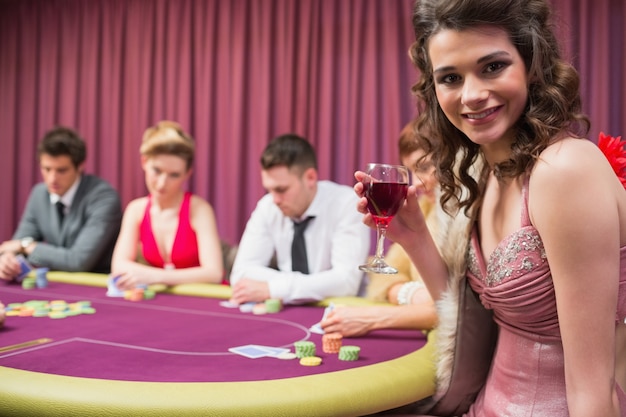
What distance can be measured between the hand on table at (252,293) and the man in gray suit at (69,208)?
1.31m

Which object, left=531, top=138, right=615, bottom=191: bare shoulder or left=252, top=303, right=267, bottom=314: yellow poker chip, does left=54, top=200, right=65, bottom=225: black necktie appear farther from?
left=531, top=138, right=615, bottom=191: bare shoulder

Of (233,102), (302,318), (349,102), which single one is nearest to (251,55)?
(233,102)

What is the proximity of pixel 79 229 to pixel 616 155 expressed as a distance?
3.03 m

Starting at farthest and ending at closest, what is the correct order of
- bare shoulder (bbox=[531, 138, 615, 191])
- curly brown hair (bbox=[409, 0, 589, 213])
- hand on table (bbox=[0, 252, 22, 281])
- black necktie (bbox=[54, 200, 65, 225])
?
black necktie (bbox=[54, 200, 65, 225])
hand on table (bbox=[0, 252, 22, 281])
curly brown hair (bbox=[409, 0, 589, 213])
bare shoulder (bbox=[531, 138, 615, 191])

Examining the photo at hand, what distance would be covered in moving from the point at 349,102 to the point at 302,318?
2.57 metres

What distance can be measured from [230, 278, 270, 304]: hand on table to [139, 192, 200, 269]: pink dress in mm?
945

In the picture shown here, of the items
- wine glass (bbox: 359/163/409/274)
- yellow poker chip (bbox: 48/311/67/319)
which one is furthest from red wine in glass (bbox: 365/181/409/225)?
yellow poker chip (bbox: 48/311/67/319)

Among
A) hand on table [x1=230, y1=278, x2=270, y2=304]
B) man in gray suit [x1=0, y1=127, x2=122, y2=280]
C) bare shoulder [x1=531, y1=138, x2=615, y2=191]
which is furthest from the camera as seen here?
man in gray suit [x1=0, y1=127, x2=122, y2=280]

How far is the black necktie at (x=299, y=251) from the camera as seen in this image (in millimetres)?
3121

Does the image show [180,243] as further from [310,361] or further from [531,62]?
[531,62]

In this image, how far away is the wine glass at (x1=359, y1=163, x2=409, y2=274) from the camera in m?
1.48

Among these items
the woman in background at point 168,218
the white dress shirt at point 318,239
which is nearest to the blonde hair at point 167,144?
the woman in background at point 168,218

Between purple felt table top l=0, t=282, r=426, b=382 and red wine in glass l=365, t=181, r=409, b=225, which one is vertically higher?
red wine in glass l=365, t=181, r=409, b=225

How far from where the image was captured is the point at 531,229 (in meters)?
1.32
